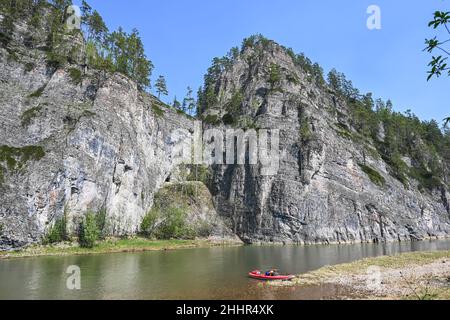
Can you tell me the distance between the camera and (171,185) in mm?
96938

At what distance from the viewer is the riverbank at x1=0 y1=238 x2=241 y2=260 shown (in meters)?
53.7

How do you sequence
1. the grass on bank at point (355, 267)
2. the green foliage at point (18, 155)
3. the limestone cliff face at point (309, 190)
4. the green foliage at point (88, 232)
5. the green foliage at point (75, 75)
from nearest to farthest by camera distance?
the grass on bank at point (355, 267) → the green foliage at point (18, 155) → the green foliage at point (88, 232) → the green foliage at point (75, 75) → the limestone cliff face at point (309, 190)

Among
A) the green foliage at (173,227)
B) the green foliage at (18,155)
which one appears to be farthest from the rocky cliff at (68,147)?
the green foliage at (173,227)

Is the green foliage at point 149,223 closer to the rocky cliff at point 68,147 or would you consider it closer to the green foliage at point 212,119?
the rocky cliff at point 68,147

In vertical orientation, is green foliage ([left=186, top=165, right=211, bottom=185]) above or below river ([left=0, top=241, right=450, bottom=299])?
above

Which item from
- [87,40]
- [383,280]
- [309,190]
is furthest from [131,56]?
[383,280]

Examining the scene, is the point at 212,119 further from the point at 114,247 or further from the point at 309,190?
the point at 114,247

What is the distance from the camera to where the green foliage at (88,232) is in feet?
205

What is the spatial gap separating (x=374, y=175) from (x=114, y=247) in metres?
79.8

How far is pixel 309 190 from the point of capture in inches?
3711

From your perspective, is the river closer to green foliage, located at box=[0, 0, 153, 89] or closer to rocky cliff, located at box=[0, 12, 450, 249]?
rocky cliff, located at box=[0, 12, 450, 249]

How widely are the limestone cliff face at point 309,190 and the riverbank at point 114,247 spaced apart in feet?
44.9

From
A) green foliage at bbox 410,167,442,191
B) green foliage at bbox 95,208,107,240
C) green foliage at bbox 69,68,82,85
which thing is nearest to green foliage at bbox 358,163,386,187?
green foliage at bbox 410,167,442,191

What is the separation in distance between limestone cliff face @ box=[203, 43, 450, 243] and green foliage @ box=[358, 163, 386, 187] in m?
1.45
